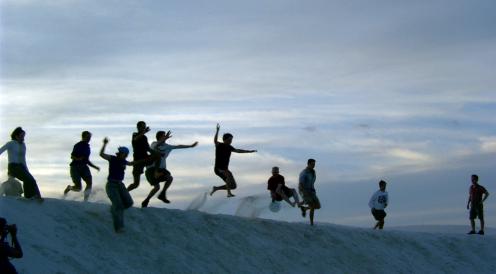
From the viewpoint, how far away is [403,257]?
1009 inches

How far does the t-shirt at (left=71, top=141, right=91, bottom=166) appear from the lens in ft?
64.1

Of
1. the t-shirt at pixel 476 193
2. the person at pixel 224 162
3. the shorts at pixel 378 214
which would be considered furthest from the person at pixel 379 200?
the person at pixel 224 162

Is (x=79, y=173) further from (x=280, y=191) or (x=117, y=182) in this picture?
(x=280, y=191)

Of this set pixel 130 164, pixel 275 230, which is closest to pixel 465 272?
pixel 275 230

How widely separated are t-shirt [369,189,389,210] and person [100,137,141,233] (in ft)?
33.9

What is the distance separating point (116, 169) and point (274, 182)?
20.2 ft

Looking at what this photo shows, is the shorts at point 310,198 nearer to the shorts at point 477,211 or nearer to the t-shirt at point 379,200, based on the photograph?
the t-shirt at point 379,200

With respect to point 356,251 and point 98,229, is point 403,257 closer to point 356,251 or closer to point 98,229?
point 356,251

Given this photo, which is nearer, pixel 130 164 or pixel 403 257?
pixel 130 164

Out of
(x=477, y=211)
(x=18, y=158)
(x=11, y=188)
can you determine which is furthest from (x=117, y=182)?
(x=477, y=211)

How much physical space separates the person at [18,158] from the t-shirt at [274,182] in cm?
702

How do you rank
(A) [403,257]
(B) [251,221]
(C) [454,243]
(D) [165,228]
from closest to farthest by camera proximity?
(D) [165,228] → (B) [251,221] → (A) [403,257] → (C) [454,243]

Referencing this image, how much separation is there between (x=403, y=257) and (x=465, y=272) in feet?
7.09

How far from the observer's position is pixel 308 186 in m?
23.0
